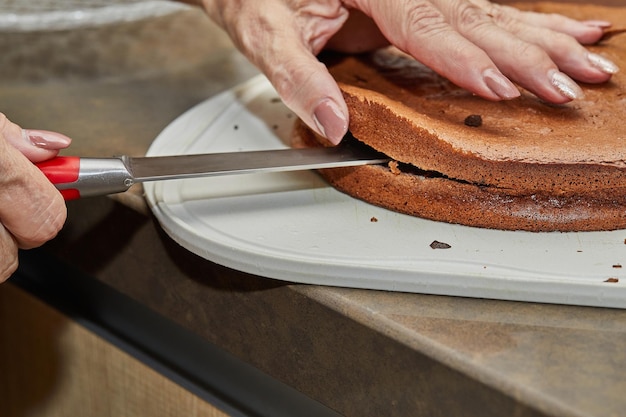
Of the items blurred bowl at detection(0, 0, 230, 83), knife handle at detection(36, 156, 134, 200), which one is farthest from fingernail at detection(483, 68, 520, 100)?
blurred bowl at detection(0, 0, 230, 83)

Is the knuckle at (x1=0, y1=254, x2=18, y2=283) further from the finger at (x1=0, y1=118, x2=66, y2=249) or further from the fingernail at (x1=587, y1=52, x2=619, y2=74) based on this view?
the fingernail at (x1=587, y1=52, x2=619, y2=74)

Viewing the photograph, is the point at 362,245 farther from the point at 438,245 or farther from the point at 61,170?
the point at 61,170

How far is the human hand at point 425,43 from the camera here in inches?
30.9

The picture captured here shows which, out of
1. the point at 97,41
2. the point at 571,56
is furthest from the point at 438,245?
the point at 97,41

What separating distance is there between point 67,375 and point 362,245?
0.53 metres

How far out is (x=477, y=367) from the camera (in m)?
0.58

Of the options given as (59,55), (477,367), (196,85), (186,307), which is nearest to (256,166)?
(186,307)

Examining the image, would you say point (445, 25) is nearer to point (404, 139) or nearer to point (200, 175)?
point (404, 139)

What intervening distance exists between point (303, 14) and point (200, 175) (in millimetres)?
285

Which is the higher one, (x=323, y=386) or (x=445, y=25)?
(x=445, y=25)

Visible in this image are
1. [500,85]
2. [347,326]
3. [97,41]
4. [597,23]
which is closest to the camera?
[347,326]

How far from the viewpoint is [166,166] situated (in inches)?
29.8

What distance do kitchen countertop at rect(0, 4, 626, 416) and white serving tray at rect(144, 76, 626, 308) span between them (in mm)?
15

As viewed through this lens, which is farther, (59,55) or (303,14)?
(59,55)
